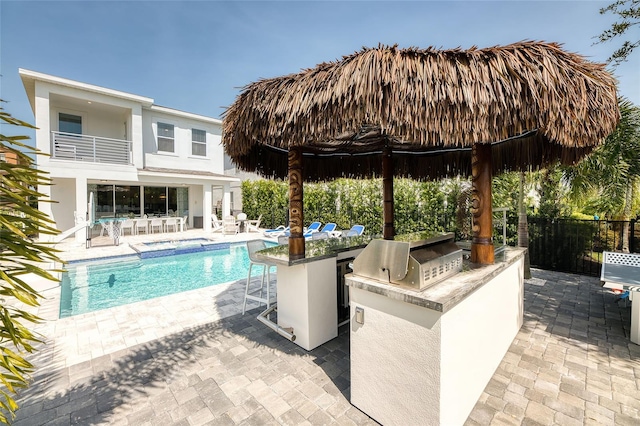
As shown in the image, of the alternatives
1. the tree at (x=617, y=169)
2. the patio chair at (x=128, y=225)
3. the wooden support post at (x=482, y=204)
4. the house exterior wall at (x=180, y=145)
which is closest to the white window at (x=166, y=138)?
the house exterior wall at (x=180, y=145)

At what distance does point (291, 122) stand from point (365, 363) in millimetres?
2975

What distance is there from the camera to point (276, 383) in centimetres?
356

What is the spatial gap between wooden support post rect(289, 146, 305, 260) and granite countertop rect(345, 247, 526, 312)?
57.5 inches

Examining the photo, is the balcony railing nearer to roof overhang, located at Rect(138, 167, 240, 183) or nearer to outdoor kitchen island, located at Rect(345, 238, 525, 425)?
roof overhang, located at Rect(138, 167, 240, 183)

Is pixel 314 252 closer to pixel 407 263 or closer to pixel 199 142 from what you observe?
pixel 407 263

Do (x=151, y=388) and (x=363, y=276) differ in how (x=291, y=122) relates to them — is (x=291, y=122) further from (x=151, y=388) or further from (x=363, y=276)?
(x=151, y=388)

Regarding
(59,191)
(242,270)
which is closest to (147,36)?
(59,191)

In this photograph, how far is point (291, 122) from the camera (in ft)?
11.9

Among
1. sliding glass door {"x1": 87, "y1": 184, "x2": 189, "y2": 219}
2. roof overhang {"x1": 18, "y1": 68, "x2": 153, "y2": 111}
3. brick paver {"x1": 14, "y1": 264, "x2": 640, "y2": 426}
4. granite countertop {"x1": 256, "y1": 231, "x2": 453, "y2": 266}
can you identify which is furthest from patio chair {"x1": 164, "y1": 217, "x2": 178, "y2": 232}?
granite countertop {"x1": 256, "y1": 231, "x2": 453, "y2": 266}

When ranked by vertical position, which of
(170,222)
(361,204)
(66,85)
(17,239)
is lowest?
(170,222)

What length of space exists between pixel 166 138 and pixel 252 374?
18.5 metres

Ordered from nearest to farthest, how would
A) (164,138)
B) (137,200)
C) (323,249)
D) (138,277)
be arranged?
(323,249)
(138,277)
(164,138)
(137,200)

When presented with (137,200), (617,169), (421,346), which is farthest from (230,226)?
(617,169)

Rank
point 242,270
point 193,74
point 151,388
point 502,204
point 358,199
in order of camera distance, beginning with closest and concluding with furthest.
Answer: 1. point 151,388
2. point 502,204
3. point 242,270
4. point 358,199
5. point 193,74
